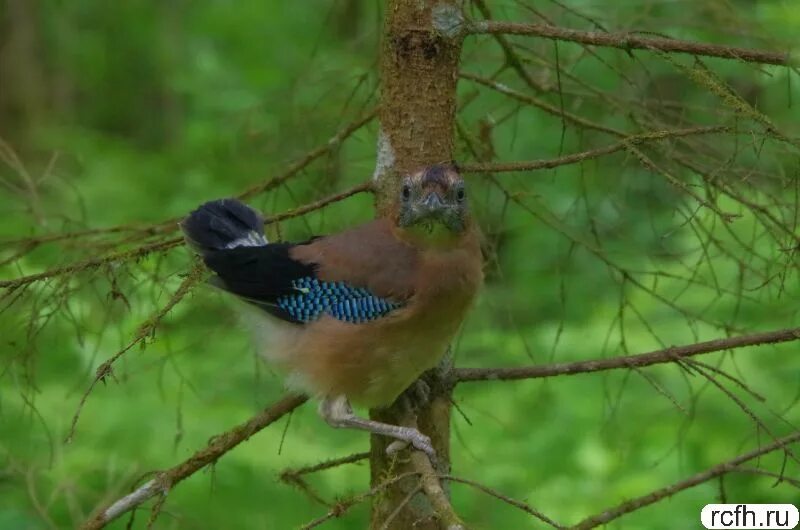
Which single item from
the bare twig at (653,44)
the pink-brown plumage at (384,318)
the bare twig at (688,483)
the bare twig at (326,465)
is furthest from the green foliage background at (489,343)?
the bare twig at (653,44)

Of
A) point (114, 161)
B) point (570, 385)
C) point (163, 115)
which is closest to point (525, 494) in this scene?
point (570, 385)

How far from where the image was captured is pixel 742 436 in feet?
13.6

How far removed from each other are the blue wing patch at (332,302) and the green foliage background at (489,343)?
320 mm

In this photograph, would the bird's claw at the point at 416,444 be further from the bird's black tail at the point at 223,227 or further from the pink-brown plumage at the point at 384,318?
the bird's black tail at the point at 223,227

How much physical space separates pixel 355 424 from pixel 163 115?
9.07m

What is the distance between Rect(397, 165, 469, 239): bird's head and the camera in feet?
9.58

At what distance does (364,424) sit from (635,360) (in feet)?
2.33

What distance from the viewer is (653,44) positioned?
2.59 metres

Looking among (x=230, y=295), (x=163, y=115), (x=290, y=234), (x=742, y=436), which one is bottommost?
(x=230, y=295)

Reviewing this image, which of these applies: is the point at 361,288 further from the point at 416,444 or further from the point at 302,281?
the point at 416,444

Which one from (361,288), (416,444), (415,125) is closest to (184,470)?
(416,444)

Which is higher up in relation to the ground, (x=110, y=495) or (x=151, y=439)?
(x=151, y=439)

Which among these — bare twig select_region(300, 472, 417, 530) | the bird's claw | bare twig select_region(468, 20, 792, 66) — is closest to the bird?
the bird's claw

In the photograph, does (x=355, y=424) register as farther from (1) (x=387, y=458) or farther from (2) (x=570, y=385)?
(2) (x=570, y=385)
